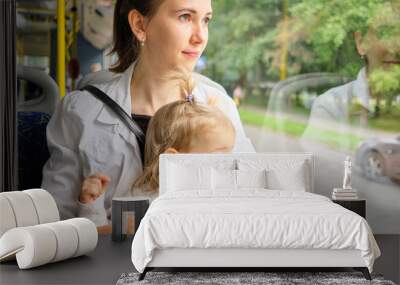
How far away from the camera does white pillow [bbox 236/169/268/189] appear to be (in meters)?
6.81

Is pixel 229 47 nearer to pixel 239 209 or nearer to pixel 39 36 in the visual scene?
pixel 39 36

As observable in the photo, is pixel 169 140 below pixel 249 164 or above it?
above

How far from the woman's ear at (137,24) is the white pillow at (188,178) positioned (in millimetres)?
1478

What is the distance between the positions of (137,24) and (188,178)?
1.80 m

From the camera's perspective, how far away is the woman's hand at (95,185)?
7570 mm

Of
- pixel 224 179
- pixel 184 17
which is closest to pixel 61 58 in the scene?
pixel 184 17

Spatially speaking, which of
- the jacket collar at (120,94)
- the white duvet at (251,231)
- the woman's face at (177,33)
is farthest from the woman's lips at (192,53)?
the white duvet at (251,231)

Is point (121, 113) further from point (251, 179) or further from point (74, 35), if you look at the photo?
point (251, 179)

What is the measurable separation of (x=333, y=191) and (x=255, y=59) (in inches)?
64.6

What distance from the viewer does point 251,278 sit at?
17.2ft

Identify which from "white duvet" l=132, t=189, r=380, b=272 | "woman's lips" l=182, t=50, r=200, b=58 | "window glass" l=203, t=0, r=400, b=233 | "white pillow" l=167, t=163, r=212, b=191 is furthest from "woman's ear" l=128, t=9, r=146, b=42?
"white duvet" l=132, t=189, r=380, b=272

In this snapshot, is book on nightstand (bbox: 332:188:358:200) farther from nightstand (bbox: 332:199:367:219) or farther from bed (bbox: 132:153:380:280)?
bed (bbox: 132:153:380:280)

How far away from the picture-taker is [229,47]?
25.1ft

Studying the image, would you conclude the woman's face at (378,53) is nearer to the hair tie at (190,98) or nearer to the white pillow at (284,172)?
the white pillow at (284,172)
